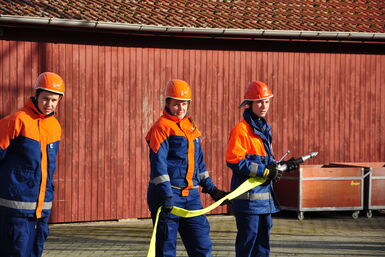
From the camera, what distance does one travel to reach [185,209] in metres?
6.34

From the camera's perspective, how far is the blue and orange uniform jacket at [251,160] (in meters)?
6.64

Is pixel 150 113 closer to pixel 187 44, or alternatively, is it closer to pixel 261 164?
pixel 187 44

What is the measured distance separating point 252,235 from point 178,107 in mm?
1291

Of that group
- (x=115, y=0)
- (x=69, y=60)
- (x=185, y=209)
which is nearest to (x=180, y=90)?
(x=185, y=209)

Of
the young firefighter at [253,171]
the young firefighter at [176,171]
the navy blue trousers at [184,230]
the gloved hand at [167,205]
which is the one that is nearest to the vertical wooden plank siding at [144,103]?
the young firefighter at [253,171]

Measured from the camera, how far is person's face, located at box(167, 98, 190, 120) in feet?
21.0

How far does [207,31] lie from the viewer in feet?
40.7

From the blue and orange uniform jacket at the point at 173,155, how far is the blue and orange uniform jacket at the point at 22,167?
3.12 ft

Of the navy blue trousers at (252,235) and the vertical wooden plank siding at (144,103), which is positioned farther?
the vertical wooden plank siding at (144,103)

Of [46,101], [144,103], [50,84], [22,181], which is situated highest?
[144,103]

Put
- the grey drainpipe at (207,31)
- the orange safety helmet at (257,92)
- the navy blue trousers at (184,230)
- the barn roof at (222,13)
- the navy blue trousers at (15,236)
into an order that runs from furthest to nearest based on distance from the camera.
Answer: the barn roof at (222,13) → the grey drainpipe at (207,31) → the orange safety helmet at (257,92) → the navy blue trousers at (184,230) → the navy blue trousers at (15,236)

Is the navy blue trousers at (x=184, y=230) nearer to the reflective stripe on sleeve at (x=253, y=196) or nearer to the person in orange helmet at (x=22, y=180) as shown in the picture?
the reflective stripe on sleeve at (x=253, y=196)

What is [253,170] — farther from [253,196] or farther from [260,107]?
[260,107]

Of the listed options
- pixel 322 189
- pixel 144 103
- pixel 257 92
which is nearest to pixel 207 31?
pixel 144 103
